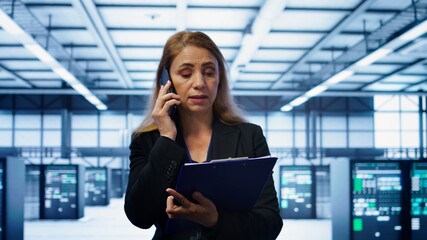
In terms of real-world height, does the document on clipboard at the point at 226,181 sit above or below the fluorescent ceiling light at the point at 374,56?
below

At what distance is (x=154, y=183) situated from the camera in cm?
148

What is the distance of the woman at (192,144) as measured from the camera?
1.48 meters

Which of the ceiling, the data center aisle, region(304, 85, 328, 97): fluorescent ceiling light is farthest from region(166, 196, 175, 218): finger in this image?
region(304, 85, 328, 97): fluorescent ceiling light

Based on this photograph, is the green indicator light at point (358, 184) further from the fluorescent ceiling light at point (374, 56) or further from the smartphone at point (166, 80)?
the smartphone at point (166, 80)

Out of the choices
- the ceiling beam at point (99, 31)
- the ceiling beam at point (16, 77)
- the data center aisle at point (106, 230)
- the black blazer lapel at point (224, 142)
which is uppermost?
the ceiling beam at point (99, 31)

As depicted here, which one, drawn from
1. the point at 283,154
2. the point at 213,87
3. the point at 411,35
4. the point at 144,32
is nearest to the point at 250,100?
the point at 283,154

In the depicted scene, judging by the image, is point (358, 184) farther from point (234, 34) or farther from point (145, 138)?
point (234, 34)

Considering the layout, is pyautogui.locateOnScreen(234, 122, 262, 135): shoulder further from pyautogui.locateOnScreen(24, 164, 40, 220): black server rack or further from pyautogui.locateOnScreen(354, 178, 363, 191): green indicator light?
pyautogui.locateOnScreen(24, 164, 40, 220): black server rack

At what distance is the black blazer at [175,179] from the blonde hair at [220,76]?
0.05m

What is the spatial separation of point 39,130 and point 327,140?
48.9 feet

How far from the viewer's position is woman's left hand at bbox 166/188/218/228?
4.58ft

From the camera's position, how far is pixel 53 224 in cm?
1402

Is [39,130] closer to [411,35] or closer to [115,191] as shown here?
[115,191]

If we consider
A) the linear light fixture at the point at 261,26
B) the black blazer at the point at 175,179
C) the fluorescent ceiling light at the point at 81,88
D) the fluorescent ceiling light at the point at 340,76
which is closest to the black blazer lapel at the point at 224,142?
the black blazer at the point at 175,179
